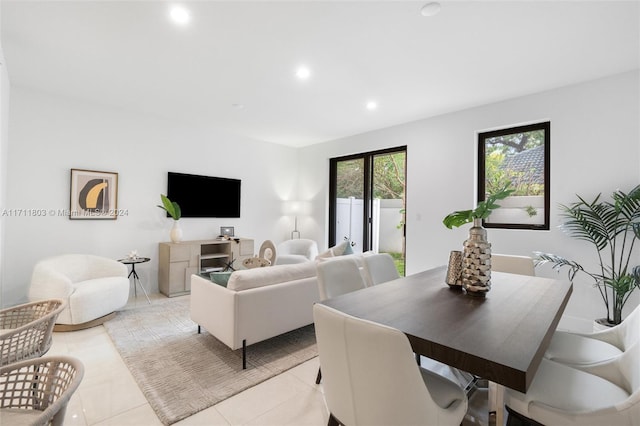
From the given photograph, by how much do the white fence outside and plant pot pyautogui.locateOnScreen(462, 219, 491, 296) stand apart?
3.26 metres

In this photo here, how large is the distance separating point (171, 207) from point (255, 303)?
288 centimetres

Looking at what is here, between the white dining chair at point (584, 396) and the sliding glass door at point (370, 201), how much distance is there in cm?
348

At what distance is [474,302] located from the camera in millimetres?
1512

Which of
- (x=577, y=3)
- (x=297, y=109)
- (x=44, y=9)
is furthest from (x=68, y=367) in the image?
(x=297, y=109)

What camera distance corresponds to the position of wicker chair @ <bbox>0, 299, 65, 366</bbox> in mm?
1308

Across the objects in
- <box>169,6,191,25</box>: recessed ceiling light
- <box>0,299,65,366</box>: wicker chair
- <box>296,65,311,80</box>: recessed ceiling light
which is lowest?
<box>0,299,65,366</box>: wicker chair

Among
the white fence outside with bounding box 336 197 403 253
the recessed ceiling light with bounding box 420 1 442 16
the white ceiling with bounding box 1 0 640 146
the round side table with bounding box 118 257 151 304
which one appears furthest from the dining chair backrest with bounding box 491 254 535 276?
the round side table with bounding box 118 257 151 304

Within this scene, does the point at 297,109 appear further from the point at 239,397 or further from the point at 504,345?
the point at 504,345

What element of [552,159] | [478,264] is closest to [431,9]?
[478,264]

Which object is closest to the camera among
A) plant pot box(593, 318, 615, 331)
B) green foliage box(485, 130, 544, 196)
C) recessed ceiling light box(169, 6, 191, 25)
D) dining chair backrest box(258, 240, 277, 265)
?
recessed ceiling light box(169, 6, 191, 25)

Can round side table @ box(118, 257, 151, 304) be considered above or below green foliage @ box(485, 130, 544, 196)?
below

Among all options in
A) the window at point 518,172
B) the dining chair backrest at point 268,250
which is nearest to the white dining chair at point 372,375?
the dining chair backrest at point 268,250

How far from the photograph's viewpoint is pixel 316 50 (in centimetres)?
255

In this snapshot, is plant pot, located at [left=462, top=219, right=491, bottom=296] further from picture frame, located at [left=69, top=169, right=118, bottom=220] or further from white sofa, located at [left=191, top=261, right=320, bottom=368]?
picture frame, located at [left=69, top=169, right=118, bottom=220]
